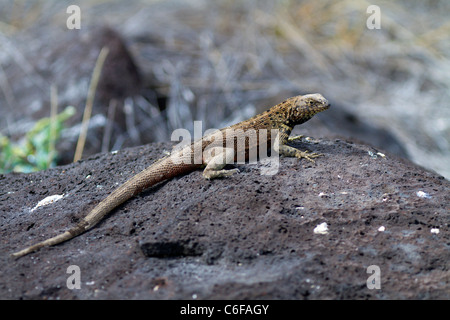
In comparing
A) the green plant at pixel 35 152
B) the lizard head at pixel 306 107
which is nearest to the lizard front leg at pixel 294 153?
the lizard head at pixel 306 107

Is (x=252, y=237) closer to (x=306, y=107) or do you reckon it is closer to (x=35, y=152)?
(x=306, y=107)

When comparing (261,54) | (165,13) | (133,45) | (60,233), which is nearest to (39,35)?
(133,45)
